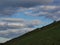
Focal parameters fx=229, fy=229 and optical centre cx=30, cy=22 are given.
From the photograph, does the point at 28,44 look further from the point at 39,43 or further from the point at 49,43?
the point at 49,43

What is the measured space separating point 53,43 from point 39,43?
4.52 metres

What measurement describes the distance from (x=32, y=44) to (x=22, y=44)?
249 inches

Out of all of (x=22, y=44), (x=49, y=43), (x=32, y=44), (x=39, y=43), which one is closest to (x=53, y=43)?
(x=49, y=43)

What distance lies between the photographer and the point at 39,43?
181ft

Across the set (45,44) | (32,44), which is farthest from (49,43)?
(32,44)

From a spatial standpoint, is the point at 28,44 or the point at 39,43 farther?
the point at 28,44

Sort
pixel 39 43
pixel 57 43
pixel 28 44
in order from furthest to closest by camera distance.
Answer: pixel 28 44 → pixel 39 43 → pixel 57 43

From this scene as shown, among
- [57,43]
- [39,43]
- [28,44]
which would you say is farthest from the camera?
[28,44]

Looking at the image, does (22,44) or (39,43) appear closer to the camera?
(39,43)

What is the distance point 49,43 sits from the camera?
51438 millimetres

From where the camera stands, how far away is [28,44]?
6184 centimetres

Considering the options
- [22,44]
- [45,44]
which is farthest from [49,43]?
[22,44]

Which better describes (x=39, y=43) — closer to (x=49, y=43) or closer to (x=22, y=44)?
(x=49, y=43)

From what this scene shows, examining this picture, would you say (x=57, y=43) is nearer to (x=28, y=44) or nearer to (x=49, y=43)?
(x=49, y=43)
